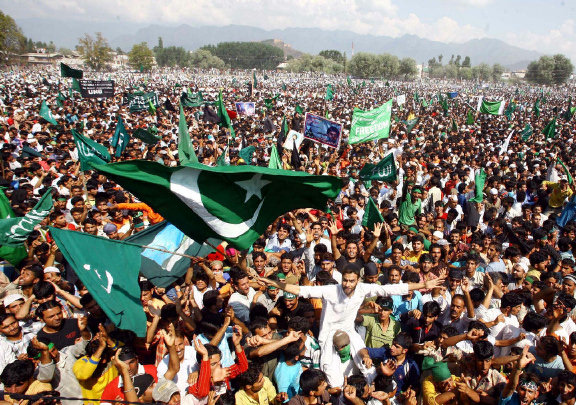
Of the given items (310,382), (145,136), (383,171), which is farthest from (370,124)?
(310,382)

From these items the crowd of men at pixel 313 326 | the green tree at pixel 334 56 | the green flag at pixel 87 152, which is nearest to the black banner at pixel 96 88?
the green flag at pixel 87 152

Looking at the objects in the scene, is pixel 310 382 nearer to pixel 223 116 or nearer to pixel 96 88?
pixel 223 116

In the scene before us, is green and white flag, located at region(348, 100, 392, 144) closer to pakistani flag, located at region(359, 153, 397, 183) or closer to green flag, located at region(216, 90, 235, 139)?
pakistani flag, located at region(359, 153, 397, 183)

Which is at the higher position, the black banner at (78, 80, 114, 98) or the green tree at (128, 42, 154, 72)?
the green tree at (128, 42, 154, 72)

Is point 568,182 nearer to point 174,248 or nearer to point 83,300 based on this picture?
point 174,248

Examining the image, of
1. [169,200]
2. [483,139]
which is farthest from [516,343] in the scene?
[483,139]

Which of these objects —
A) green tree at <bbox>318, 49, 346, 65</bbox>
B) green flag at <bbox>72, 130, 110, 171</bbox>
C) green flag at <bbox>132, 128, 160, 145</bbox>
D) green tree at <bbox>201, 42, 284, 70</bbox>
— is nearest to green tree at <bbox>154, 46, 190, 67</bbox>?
green tree at <bbox>201, 42, 284, 70</bbox>

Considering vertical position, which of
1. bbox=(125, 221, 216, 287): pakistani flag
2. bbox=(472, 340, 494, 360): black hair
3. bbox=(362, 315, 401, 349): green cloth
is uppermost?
bbox=(125, 221, 216, 287): pakistani flag

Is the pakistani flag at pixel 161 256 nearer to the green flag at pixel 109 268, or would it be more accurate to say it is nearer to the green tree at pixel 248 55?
the green flag at pixel 109 268
